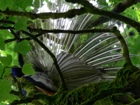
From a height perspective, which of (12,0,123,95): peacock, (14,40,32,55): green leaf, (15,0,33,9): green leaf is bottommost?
(12,0,123,95): peacock

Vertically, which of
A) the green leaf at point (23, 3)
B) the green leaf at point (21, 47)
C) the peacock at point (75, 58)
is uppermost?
the green leaf at point (23, 3)

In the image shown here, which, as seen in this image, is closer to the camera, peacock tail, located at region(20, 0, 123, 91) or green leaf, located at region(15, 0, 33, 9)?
green leaf, located at region(15, 0, 33, 9)

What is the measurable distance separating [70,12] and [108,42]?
1.00 meters

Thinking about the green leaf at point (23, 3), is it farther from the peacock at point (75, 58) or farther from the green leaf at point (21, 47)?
the peacock at point (75, 58)

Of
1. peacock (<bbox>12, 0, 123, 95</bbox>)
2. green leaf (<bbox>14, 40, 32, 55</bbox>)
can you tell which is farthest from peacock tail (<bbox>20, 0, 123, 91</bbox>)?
green leaf (<bbox>14, 40, 32, 55</bbox>)

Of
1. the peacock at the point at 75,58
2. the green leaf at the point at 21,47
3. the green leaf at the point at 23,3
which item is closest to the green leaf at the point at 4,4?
the green leaf at the point at 23,3

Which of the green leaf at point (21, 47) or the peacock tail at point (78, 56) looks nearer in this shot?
the green leaf at point (21, 47)

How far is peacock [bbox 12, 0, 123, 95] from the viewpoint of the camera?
2070 mm

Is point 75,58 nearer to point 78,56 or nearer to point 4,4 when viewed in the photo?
point 78,56

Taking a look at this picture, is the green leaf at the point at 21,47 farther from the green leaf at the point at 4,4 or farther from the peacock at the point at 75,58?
the peacock at the point at 75,58

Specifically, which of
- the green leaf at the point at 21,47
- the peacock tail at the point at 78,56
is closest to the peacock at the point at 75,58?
the peacock tail at the point at 78,56

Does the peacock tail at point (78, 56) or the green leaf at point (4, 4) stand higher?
the green leaf at point (4, 4)

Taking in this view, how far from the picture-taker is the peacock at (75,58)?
2.07 metres

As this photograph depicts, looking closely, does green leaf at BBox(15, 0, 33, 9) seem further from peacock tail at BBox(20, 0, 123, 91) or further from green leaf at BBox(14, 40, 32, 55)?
peacock tail at BBox(20, 0, 123, 91)
